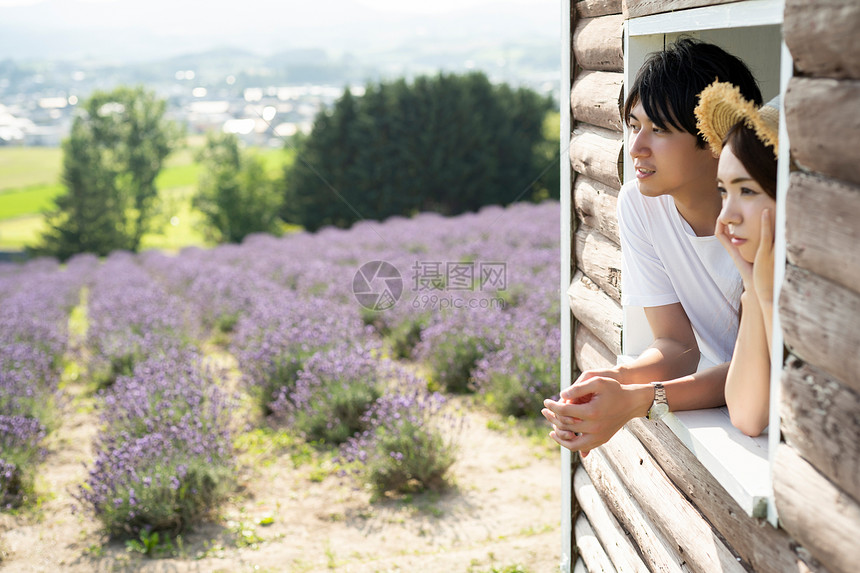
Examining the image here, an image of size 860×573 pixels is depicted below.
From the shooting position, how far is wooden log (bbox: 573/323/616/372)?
2510 mm

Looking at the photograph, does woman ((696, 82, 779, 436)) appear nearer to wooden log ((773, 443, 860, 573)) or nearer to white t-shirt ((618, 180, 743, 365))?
wooden log ((773, 443, 860, 573))

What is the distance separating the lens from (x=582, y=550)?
281cm

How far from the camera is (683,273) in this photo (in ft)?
6.07

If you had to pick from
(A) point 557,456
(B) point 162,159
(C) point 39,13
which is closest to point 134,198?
(B) point 162,159

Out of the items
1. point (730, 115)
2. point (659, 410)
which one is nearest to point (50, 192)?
point (659, 410)

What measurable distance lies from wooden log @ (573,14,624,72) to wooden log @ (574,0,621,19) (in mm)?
17

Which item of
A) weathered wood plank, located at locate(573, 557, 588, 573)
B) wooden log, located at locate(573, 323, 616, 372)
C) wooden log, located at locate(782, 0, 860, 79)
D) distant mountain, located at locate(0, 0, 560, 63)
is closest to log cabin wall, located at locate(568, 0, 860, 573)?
wooden log, located at locate(782, 0, 860, 79)

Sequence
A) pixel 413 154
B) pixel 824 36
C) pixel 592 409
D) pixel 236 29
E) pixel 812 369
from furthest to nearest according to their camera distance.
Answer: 1. pixel 236 29
2. pixel 413 154
3. pixel 592 409
4. pixel 812 369
5. pixel 824 36

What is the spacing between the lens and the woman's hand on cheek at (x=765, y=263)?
1302mm

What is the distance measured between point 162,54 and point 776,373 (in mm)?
54253

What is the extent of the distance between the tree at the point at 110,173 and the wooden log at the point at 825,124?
25.7m

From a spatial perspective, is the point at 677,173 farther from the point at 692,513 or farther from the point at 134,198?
A: the point at 134,198

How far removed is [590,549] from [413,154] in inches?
875

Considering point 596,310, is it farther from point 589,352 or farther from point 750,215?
point 750,215
